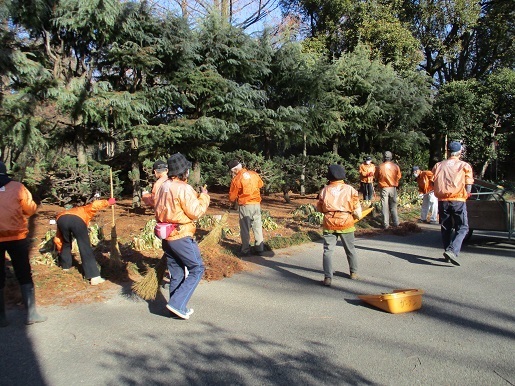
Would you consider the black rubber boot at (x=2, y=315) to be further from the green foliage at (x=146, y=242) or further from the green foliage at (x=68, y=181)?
the green foliage at (x=68, y=181)

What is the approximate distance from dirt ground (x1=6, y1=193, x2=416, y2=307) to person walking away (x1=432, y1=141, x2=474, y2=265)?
3.28 meters

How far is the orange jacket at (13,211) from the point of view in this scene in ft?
16.1

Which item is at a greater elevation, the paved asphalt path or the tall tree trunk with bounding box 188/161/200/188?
the tall tree trunk with bounding box 188/161/200/188

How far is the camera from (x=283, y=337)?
14.9 feet

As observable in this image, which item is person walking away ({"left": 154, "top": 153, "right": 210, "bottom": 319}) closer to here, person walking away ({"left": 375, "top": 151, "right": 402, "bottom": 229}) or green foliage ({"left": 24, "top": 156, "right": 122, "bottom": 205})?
person walking away ({"left": 375, "top": 151, "right": 402, "bottom": 229})

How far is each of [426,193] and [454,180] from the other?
4.56 meters

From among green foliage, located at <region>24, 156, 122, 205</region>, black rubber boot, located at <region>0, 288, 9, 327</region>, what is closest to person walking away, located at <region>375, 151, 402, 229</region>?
green foliage, located at <region>24, 156, 122, 205</region>

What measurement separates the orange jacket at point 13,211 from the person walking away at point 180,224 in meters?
1.52

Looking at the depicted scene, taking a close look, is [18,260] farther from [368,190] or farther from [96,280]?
[368,190]

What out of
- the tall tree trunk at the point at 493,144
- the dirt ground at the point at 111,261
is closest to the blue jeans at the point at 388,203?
the dirt ground at the point at 111,261

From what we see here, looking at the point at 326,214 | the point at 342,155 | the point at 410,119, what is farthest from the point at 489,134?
the point at 326,214

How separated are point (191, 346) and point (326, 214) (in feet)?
9.03

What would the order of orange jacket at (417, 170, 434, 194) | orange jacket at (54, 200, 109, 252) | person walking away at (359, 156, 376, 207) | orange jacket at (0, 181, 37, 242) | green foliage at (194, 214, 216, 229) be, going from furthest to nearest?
person walking away at (359, 156, 376, 207) < orange jacket at (417, 170, 434, 194) < green foliage at (194, 214, 216, 229) < orange jacket at (54, 200, 109, 252) < orange jacket at (0, 181, 37, 242)

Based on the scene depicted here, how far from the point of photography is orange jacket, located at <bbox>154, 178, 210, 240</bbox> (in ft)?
16.1
